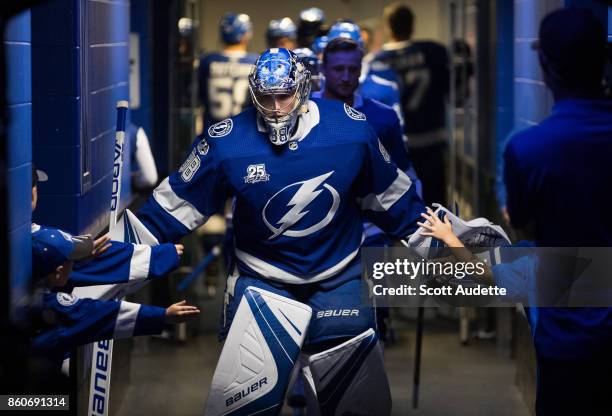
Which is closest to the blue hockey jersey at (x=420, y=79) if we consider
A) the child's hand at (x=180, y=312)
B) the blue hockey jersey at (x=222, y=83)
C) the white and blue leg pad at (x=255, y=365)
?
the blue hockey jersey at (x=222, y=83)

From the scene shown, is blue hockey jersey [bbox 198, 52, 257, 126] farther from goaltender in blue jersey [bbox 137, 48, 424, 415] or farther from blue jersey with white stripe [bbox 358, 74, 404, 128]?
goaltender in blue jersey [bbox 137, 48, 424, 415]

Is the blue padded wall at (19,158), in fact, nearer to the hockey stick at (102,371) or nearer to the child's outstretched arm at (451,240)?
the hockey stick at (102,371)

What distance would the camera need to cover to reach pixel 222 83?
35.6 feet

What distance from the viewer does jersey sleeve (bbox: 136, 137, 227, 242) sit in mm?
5410

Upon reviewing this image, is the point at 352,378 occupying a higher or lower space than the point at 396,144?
lower

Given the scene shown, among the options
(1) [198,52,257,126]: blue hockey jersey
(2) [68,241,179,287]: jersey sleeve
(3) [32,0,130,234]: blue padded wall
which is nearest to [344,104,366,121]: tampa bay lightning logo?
(2) [68,241,179,287]: jersey sleeve

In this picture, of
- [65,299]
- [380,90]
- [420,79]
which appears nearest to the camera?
[65,299]

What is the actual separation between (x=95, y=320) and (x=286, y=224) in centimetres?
84

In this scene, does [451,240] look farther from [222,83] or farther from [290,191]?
[222,83]

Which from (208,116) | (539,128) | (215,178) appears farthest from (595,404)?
(208,116)

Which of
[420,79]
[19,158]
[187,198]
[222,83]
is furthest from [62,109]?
[420,79]

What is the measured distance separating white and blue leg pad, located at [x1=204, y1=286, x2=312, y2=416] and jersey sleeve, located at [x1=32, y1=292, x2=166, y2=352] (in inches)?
15.4

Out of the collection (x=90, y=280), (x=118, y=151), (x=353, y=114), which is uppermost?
(x=353, y=114)

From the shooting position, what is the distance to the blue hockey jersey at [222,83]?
35.4 feet
